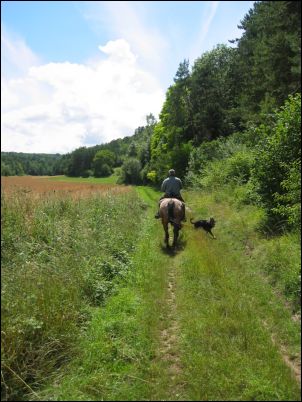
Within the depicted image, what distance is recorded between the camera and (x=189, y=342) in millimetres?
6465

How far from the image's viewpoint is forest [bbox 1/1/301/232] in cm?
1140

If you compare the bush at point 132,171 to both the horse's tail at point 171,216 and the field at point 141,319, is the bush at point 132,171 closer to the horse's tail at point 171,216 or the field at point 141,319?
the horse's tail at point 171,216

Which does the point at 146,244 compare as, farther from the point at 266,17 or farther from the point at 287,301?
the point at 266,17

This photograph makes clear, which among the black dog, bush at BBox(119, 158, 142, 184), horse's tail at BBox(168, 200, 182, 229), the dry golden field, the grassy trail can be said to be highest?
bush at BBox(119, 158, 142, 184)

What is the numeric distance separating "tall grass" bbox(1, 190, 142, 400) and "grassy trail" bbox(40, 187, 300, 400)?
0.39 meters

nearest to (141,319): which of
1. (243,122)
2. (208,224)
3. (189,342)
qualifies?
(189,342)

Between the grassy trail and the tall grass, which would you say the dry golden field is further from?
the grassy trail

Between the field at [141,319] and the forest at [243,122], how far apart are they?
5.80 feet

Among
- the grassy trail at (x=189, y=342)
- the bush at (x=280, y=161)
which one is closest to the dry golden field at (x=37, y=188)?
the grassy trail at (x=189, y=342)

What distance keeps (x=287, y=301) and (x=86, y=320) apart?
3.83m

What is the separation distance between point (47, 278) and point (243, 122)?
107 ft

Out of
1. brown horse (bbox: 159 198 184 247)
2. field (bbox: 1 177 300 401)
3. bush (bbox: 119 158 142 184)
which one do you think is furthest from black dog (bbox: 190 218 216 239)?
bush (bbox: 119 158 142 184)

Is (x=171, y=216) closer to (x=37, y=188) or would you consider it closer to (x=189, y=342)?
(x=37, y=188)

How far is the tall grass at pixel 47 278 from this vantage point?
5.84 metres
